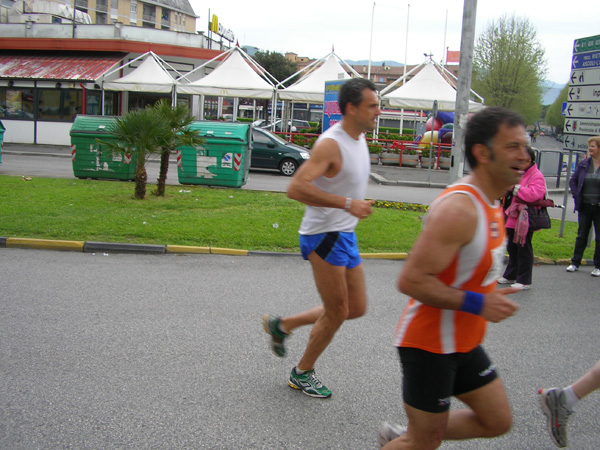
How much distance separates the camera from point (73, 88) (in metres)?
26.5

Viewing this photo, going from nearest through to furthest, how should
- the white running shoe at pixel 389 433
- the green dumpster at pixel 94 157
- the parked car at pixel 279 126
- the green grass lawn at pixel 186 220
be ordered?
the white running shoe at pixel 389 433 → the green grass lawn at pixel 186 220 → the green dumpster at pixel 94 157 → the parked car at pixel 279 126

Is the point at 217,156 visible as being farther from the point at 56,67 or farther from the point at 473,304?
the point at 56,67

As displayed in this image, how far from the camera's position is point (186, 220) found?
9.86 m

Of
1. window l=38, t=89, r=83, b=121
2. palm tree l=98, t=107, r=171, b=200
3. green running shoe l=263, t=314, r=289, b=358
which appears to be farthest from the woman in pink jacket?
window l=38, t=89, r=83, b=121

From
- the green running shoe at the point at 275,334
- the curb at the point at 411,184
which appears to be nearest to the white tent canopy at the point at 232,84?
the curb at the point at 411,184

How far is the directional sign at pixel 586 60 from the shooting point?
31.4 ft

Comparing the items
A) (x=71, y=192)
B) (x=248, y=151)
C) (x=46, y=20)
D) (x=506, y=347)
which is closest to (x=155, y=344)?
(x=506, y=347)

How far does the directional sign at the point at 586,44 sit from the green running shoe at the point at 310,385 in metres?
8.37

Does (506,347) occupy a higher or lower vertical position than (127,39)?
lower

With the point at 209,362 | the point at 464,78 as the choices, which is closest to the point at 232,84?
the point at 464,78

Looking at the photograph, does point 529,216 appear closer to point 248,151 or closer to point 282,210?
point 282,210

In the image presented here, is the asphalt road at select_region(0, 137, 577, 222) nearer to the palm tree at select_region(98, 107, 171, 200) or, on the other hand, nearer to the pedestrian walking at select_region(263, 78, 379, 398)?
the palm tree at select_region(98, 107, 171, 200)

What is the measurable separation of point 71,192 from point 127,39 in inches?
821

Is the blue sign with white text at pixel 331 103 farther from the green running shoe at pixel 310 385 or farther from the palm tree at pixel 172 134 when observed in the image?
the green running shoe at pixel 310 385
